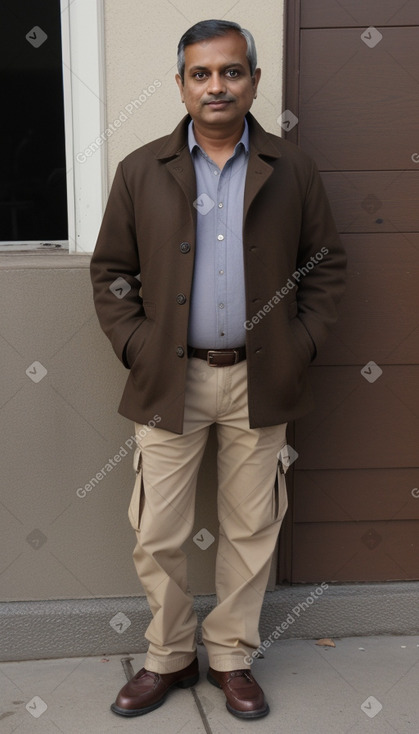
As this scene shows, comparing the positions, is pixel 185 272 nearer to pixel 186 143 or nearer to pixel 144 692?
pixel 186 143

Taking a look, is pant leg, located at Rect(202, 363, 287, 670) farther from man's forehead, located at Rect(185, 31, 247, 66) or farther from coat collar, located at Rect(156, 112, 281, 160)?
man's forehead, located at Rect(185, 31, 247, 66)

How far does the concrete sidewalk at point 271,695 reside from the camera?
2771mm

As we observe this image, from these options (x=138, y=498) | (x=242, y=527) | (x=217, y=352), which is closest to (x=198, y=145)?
(x=217, y=352)

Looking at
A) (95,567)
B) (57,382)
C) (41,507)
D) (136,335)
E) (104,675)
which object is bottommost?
(104,675)

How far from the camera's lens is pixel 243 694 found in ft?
9.26

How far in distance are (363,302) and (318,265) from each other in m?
0.42

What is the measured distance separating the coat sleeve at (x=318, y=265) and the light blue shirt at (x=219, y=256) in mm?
244

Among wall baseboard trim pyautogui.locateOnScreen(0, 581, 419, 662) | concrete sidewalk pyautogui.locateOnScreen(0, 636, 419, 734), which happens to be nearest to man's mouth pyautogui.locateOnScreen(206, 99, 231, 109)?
wall baseboard trim pyautogui.locateOnScreen(0, 581, 419, 662)

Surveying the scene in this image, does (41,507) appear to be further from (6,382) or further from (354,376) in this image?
(354,376)

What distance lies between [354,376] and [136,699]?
134 cm

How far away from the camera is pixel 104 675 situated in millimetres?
3080

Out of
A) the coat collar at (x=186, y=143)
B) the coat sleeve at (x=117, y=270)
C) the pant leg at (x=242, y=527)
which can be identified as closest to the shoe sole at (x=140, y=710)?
the pant leg at (x=242, y=527)

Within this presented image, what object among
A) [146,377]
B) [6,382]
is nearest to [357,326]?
[146,377]

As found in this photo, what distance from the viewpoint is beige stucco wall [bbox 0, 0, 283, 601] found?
294 centimetres
